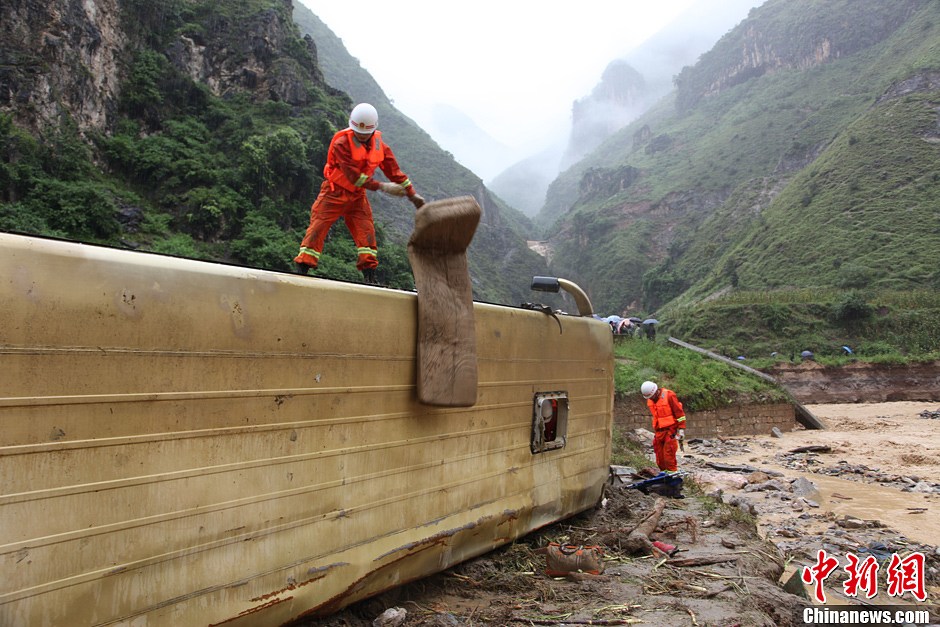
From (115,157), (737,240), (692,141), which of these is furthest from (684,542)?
(692,141)

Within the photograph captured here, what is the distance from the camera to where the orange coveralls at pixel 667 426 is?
7535 millimetres

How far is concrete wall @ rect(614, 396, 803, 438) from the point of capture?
14102 mm

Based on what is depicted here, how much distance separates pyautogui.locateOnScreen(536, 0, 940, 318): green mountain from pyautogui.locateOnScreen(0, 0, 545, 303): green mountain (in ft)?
116

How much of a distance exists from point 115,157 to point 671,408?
22641mm

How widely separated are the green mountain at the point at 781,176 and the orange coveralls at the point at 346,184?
41395mm

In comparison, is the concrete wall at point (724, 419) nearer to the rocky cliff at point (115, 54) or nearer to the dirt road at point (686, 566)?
the dirt road at point (686, 566)

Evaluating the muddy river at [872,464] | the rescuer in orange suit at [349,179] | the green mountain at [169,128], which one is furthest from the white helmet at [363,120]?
the green mountain at [169,128]

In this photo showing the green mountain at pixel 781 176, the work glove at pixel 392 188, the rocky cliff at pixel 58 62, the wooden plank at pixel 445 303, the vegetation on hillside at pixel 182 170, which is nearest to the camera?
the wooden plank at pixel 445 303

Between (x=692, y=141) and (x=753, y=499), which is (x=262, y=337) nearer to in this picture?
(x=753, y=499)

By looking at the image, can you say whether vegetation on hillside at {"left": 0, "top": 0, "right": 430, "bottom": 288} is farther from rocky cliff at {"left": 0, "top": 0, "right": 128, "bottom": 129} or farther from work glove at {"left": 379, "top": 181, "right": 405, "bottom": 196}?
work glove at {"left": 379, "top": 181, "right": 405, "bottom": 196}

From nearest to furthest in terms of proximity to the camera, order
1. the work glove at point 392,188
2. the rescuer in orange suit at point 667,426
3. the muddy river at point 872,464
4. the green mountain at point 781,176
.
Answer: the work glove at point 392,188 < the rescuer in orange suit at point 667,426 < the muddy river at point 872,464 < the green mountain at point 781,176

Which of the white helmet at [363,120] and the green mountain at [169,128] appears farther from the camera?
the green mountain at [169,128]

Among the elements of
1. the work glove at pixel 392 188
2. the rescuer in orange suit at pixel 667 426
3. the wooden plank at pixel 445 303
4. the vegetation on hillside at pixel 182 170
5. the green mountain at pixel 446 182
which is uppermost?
the green mountain at pixel 446 182

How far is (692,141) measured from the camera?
99.1 m
